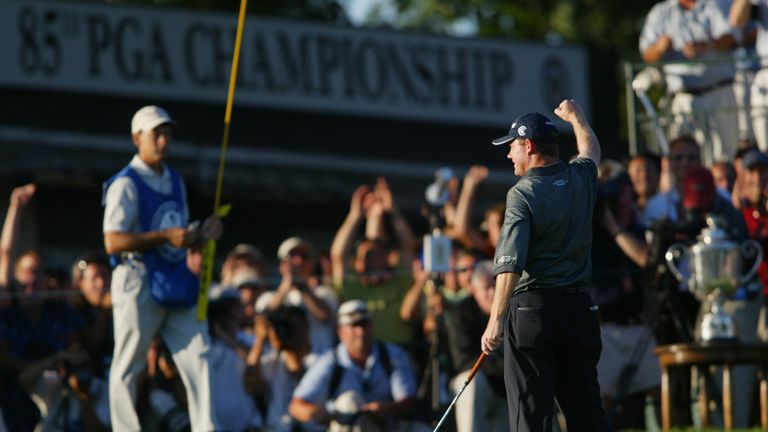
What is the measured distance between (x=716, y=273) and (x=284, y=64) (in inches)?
368

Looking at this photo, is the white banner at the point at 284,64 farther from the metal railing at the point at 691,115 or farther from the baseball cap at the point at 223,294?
the baseball cap at the point at 223,294

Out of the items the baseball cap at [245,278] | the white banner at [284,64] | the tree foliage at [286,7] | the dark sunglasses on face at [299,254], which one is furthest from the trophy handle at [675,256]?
the tree foliage at [286,7]

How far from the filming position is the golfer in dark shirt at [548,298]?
28.1ft

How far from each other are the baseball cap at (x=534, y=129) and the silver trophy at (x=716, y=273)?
3.11m

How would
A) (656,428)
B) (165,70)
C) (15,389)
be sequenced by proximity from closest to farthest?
(656,428) < (15,389) < (165,70)

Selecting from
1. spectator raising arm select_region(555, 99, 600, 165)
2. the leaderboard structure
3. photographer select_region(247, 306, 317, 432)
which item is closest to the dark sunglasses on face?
photographer select_region(247, 306, 317, 432)

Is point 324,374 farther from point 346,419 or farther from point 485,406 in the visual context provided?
point 485,406

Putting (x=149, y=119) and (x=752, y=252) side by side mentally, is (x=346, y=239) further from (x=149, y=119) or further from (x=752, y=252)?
(x=149, y=119)

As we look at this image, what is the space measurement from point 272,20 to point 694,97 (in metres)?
6.56

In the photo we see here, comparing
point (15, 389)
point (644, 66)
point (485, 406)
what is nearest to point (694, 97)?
point (644, 66)

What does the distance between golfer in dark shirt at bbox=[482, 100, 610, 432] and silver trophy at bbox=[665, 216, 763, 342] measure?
294cm

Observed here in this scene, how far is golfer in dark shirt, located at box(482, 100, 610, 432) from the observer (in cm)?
857

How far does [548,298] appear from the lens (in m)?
8.62

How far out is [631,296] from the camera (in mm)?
12398
